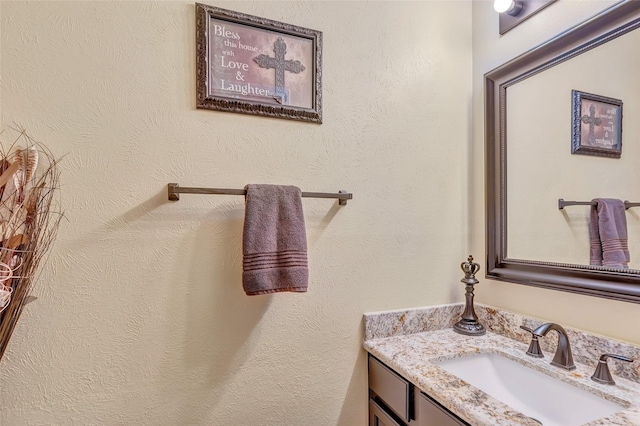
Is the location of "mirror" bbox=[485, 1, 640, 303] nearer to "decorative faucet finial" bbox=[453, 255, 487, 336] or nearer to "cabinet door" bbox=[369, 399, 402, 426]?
"decorative faucet finial" bbox=[453, 255, 487, 336]

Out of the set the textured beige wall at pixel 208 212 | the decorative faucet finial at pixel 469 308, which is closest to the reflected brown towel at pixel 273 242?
the textured beige wall at pixel 208 212

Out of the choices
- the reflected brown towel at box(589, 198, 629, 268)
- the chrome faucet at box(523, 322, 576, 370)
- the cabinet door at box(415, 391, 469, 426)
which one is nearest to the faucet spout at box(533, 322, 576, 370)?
the chrome faucet at box(523, 322, 576, 370)

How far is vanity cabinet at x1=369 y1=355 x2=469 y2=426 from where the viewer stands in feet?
2.91

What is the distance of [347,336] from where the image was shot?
1.22 m

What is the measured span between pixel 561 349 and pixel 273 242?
961 mm

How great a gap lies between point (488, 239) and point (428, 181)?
35 cm

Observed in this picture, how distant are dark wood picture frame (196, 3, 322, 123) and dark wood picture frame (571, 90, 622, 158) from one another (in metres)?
0.86

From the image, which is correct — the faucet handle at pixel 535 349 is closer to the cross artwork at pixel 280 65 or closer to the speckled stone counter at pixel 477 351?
the speckled stone counter at pixel 477 351

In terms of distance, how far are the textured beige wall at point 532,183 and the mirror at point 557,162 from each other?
44 millimetres

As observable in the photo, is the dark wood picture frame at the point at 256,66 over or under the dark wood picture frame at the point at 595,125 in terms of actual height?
over

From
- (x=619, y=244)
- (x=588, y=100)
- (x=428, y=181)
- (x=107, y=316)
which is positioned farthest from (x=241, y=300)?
(x=588, y=100)

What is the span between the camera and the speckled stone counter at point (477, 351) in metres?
0.78

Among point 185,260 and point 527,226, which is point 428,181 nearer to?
point 527,226

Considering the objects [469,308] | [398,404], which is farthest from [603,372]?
[398,404]
